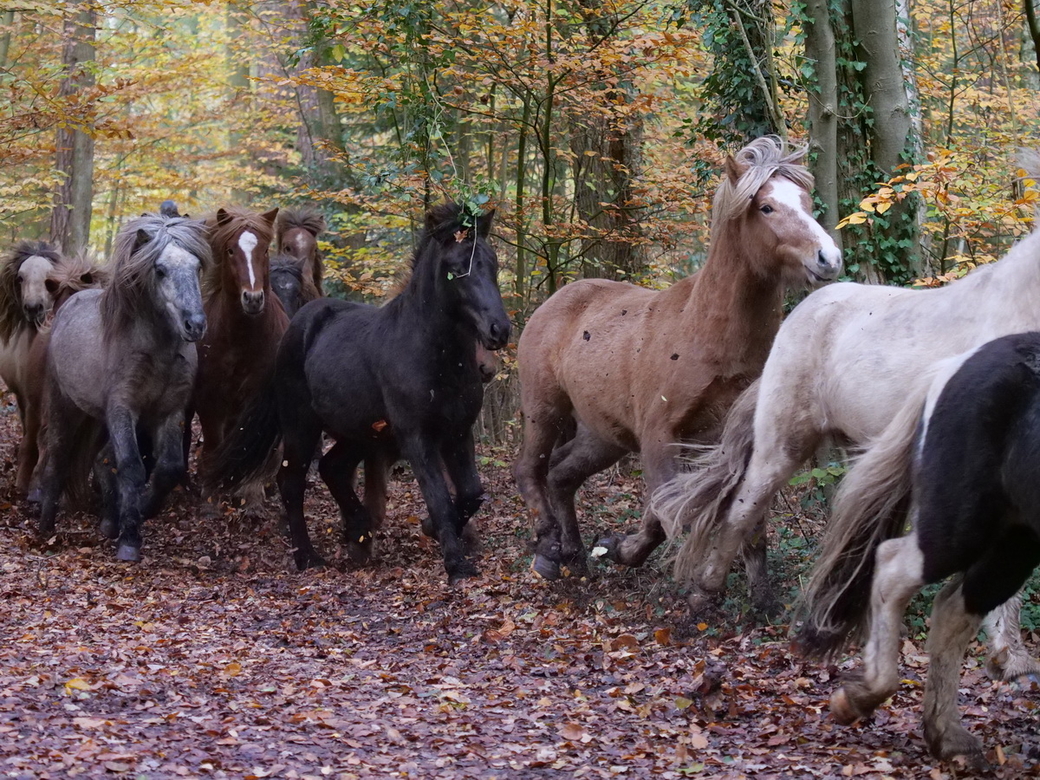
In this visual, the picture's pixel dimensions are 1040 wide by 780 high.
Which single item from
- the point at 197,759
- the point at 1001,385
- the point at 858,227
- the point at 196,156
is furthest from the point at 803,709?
the point at 196,156

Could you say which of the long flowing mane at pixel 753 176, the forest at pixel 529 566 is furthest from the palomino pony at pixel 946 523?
the long flowing mane at pixel 753 176

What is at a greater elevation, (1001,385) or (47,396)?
(1001,385)

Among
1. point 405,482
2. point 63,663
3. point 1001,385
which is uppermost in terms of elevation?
point 1001,385

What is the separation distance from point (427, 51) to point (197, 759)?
8801 millimetres

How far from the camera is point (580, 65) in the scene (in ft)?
36.6

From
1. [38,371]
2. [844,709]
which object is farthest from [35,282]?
[844,709]

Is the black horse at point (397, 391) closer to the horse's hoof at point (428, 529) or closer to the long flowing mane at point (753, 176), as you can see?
the horse's hoof at point (428, 529)

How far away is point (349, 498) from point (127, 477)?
1.85 meters

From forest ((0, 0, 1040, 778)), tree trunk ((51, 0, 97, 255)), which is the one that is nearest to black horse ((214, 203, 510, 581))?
forest ((0, 0, 1040, 778))

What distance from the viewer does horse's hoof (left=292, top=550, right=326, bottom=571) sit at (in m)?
9.41

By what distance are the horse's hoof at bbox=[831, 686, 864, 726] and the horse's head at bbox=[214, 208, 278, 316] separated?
6829 millimetres

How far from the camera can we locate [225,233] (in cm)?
1044

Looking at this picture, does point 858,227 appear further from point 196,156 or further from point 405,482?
point 196,156

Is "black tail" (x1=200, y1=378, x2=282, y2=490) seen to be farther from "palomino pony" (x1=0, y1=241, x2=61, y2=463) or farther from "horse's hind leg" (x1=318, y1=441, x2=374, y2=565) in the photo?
"palomino pony" (x1=0, y1=241, x2=61, y2=463)
